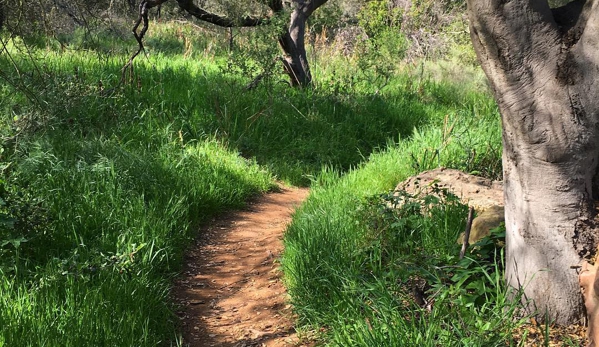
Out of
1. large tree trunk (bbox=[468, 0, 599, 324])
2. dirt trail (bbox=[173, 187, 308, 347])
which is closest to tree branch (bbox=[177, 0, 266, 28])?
dirt trail (bbox=[173, 187, 308, 347])

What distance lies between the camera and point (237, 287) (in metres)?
4.32

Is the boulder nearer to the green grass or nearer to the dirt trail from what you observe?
the green grass

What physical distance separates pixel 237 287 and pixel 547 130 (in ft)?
8.21

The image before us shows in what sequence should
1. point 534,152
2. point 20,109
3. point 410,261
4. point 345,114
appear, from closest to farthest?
point 534,152 < point 410,261 < point 20,109 < point 345,114

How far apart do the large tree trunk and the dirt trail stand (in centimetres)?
142

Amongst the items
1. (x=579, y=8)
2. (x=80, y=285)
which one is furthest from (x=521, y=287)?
(x=80, y=285)

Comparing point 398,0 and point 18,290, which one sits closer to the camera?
point 18,290

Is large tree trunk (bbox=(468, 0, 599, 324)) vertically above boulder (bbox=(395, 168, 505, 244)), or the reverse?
large tree trunk (bbox=(468, 0, 599, 324))

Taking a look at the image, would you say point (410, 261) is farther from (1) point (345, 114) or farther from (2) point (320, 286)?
(1) point (345, 114)

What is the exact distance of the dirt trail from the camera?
364cm

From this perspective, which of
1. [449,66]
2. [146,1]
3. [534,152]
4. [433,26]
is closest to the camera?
[534,152]

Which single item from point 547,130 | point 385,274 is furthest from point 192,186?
point 547,130

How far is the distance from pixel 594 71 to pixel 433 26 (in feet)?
42.9

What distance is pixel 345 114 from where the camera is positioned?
8805 millimetres
